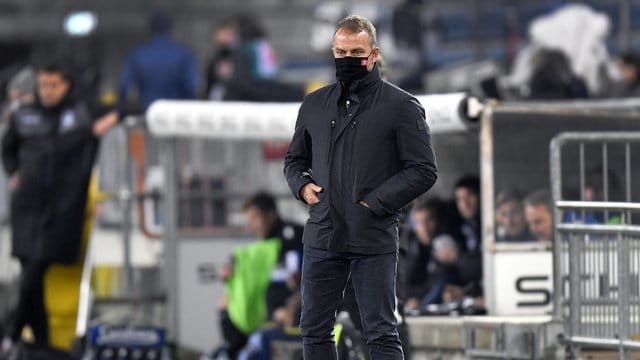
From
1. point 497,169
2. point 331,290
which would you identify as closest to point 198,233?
point 497,169

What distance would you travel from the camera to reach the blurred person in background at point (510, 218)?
12.2 meters

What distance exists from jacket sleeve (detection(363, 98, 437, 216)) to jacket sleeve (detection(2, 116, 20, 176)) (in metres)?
6.17

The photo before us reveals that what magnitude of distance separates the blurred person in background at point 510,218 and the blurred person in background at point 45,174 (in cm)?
332

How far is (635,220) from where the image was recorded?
36.4 feet

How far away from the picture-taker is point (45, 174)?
14.4 metres

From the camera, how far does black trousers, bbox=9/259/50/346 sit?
46.8 ft

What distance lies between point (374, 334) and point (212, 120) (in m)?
5.61

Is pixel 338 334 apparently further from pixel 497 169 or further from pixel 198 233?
pixel 198 233

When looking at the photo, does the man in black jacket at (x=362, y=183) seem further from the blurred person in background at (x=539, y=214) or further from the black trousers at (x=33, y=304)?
the black trousers at (x=33, y=304)

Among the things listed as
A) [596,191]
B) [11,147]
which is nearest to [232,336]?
[11,147]

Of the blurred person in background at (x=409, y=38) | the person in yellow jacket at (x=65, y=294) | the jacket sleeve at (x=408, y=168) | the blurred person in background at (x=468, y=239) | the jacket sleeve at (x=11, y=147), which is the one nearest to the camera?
the jacket sleeve at (x=408, y=168)

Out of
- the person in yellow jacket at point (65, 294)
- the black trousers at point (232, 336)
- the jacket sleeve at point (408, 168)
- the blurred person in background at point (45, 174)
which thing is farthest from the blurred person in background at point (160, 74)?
the jacket sleeve at point (408, 168)

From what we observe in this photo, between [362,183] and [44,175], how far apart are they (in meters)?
6.07

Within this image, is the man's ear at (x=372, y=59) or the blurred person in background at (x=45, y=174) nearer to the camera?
the man's ear at (x=372, y=59)
